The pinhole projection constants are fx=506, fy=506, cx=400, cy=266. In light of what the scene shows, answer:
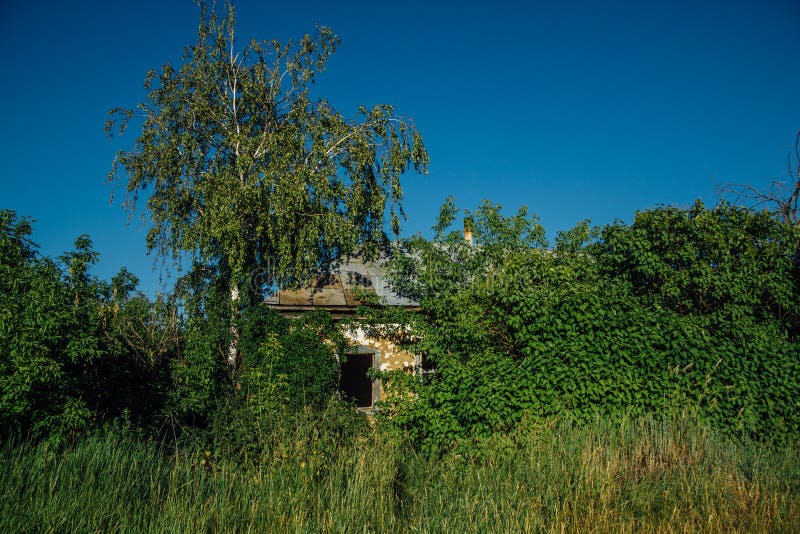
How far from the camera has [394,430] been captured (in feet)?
26.1

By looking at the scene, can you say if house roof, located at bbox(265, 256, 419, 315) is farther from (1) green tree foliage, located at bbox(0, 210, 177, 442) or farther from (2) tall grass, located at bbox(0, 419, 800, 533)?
(2) tall grass, located at bbox(0, 419, 800, 533)

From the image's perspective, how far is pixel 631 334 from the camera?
701cm

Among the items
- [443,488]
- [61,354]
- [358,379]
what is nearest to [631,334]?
[443,488]

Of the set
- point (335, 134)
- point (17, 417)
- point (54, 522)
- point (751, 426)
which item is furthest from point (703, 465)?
point (335, 134)

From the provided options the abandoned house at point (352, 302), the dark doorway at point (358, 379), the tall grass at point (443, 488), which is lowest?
the tall grass at point (443, 488)

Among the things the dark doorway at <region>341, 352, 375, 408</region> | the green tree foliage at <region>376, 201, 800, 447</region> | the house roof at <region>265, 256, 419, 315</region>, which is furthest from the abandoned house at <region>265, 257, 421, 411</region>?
the dark doorway at <region>341, 352, 375, 408</region>

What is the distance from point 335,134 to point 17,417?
9.39m

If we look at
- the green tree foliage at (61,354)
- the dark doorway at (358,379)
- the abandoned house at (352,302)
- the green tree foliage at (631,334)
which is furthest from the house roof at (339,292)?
the dark doorway at (358,379)

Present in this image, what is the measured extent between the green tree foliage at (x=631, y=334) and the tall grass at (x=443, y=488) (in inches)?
21.2

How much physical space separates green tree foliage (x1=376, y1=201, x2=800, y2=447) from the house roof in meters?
1.71

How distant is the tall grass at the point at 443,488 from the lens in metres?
4.44

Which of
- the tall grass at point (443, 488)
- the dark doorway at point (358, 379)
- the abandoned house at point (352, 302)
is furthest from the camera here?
the dark doorway at point (358, 379)

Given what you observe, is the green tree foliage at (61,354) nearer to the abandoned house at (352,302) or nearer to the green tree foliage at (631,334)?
the abandoned house at (352,302)

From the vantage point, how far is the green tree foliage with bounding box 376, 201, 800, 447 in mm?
6793
